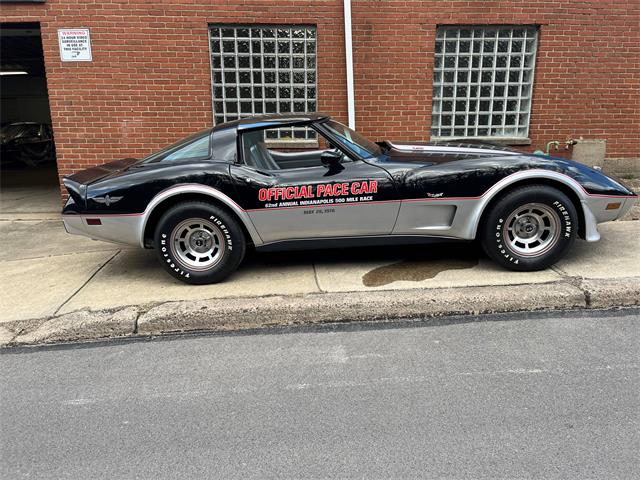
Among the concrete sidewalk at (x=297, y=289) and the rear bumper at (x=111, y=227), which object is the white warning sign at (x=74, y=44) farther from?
the rear bumper at (x=111, y=227)

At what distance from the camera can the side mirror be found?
4.21 meters

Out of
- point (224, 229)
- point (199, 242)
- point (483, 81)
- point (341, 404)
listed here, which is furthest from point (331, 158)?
point (483, 81)

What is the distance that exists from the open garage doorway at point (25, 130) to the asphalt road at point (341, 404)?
604cm

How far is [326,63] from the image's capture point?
7.08 m

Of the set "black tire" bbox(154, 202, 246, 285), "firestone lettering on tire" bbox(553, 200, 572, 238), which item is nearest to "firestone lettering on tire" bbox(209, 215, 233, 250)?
"black tire" bbox(154, 202, 246, 285)

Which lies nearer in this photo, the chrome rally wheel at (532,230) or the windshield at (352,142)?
the chrome rally wheel at (532,230)

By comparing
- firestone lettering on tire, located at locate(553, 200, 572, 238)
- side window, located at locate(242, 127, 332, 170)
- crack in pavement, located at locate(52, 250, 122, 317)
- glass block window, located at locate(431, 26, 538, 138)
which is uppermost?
glass block window, located at locate(431, 26, 538, 138)

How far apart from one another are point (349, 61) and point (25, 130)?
13.2 meters

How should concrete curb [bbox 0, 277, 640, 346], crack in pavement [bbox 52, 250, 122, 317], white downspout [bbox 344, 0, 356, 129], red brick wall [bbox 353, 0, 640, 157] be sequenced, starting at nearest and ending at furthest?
1. concrete curb [bbox 0, 277, 640, 346]
2. crack in pavement [bbox 52, 250, 122, 317]
3. white downspout [bbox 344, 0, 356, 129]
4. red brick wall [bbox 353, 0, 640, 157]

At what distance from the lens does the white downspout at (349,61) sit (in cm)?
676

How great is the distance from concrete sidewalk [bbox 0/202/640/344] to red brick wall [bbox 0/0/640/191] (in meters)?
2.46

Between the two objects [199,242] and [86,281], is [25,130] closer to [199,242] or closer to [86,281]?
[86,281]

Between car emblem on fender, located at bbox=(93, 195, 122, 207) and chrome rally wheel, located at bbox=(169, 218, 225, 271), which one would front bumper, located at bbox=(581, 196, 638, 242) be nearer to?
chrome rally wheel, located at bbox=(169, 218, 225, 271)

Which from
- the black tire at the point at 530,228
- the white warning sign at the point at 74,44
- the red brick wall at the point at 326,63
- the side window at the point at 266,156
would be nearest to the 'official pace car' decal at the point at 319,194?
the side window at the point at 266,156
